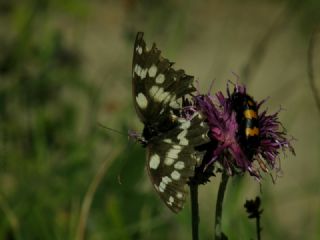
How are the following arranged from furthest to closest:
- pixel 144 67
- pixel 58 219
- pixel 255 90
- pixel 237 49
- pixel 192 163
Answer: pixel 237 49 → pixel 255 90 → pixel 58 219 → pixel 144 67 → pixel 192 163

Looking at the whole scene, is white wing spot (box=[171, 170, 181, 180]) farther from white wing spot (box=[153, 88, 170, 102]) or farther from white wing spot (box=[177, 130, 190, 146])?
white wing spot (box=[153, 88, 170, 102])

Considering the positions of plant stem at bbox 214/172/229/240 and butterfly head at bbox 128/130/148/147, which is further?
butterfly head at bbox 128/130/148/147

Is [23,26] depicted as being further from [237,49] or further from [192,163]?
[192,163]

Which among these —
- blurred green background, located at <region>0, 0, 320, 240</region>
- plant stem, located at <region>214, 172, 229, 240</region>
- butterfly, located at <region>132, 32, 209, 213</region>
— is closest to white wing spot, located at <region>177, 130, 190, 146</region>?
butterfly, located at <region>132, 32, 209, 213</region>

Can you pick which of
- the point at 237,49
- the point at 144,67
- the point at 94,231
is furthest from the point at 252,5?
the point at 144,67

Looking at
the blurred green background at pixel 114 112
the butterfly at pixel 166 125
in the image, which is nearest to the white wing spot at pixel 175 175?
the butterfly at pixel 166 125

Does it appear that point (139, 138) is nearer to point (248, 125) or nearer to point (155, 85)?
point (155, 85)

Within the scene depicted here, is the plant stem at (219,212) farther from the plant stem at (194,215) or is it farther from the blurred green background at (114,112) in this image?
the blurred green background at (114,112)
